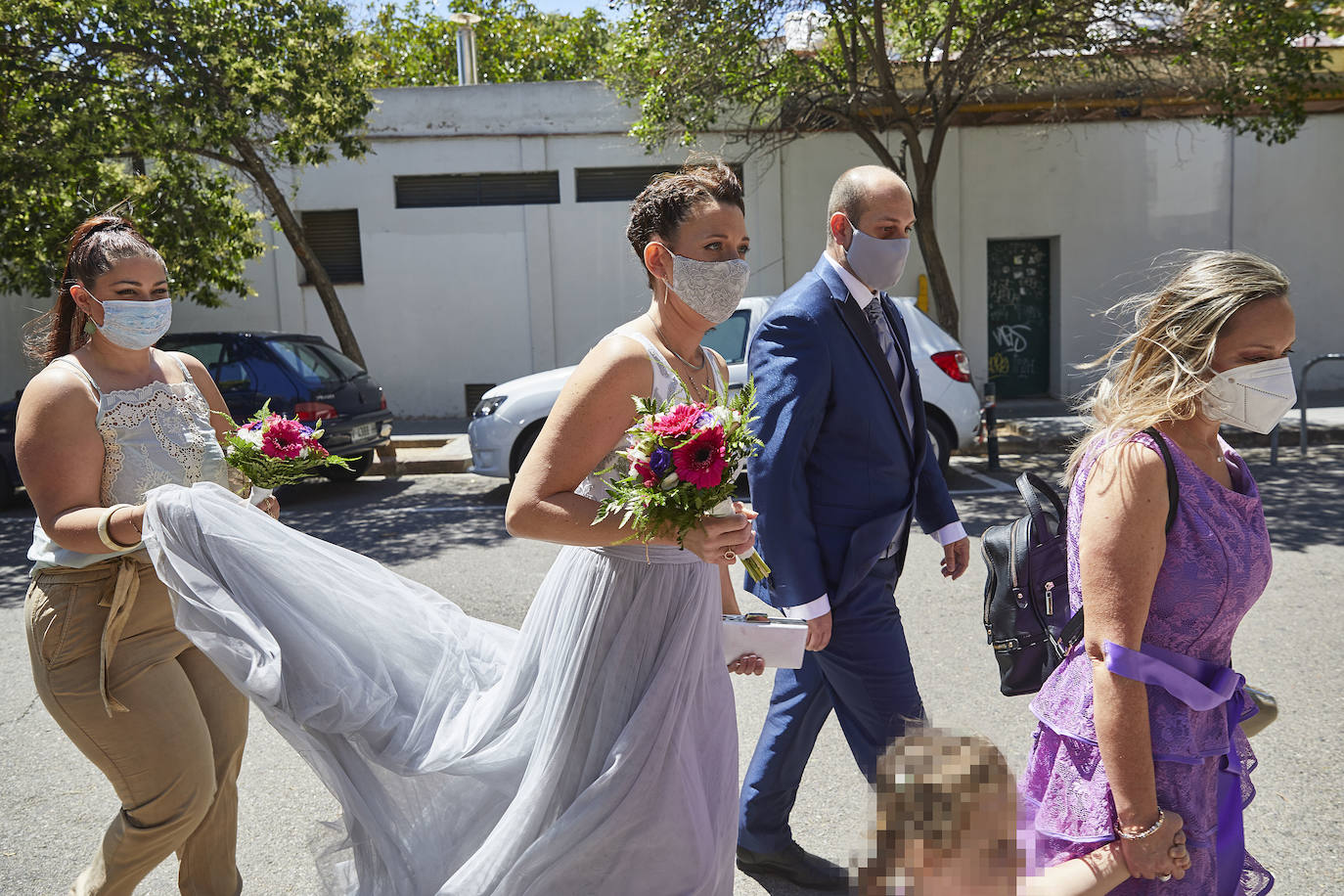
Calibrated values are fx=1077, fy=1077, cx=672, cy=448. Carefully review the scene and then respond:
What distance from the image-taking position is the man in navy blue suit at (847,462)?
2.92m

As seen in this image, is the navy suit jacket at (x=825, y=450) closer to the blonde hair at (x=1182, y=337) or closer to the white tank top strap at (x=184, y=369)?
the blonde hair at (x=1182, y=337)

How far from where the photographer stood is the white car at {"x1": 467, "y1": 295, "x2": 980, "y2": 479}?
9734 millimetres

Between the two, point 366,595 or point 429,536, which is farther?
point 429,536

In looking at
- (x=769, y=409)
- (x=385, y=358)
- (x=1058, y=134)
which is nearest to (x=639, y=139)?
(x=385, y=358)

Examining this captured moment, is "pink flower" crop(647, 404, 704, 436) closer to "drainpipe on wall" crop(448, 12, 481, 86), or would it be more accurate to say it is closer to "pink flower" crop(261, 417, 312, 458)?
"pink flower" crop(261, 417, 312, 458)

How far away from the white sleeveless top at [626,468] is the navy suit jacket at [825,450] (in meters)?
0.50

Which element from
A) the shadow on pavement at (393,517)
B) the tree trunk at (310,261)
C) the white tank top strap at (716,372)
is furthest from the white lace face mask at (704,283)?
the tree trunk at (310,261)

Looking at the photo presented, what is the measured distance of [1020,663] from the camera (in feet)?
8.00

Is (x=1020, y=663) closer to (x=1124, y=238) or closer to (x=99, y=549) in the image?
(x=99, y=549)

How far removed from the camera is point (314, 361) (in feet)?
37.5

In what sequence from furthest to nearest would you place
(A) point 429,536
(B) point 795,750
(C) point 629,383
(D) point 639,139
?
(D) point 639,139 → (A) point 429,536 → (B) point 795,750 → (C) point 629,383

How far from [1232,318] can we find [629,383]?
1197 mm

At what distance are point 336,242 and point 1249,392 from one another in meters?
16.5

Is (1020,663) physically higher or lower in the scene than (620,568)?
lower
